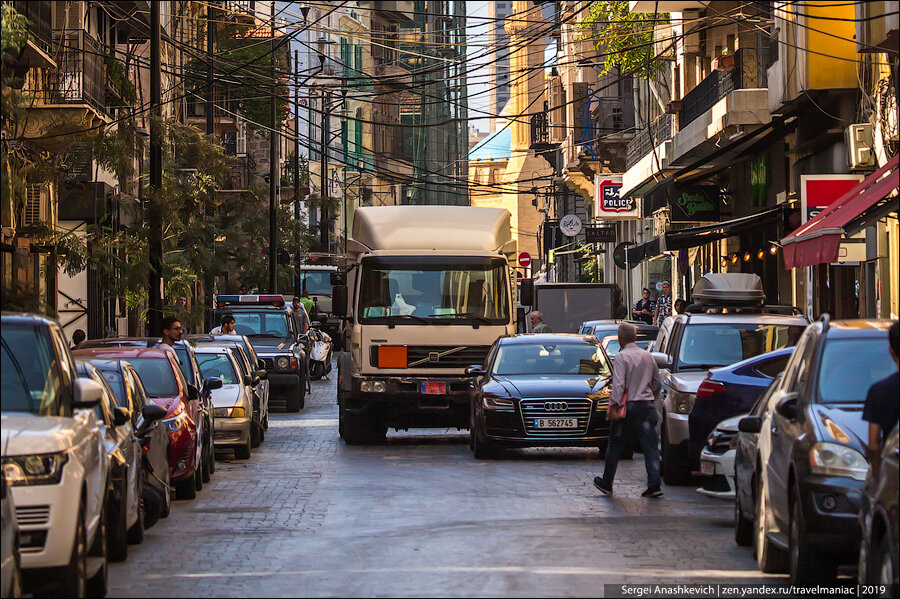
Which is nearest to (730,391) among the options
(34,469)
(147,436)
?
(147,436)

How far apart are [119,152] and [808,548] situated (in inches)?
691

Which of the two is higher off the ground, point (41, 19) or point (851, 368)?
point (41, 19)

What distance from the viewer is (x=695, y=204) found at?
3866 centimetres

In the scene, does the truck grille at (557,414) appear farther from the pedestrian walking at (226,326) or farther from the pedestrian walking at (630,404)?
the pedestrian walking at (226,326)

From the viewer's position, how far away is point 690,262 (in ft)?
151

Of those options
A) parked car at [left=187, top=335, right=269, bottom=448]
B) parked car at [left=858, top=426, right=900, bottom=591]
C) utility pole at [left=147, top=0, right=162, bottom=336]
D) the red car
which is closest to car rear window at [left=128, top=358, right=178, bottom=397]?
the red car

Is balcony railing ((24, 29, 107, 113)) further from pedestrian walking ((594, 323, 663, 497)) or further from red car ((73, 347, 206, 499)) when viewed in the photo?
pedestrian walking ((594, 323, 663, 497))

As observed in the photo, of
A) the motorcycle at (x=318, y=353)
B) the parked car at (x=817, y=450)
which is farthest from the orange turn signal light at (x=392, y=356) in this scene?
the motorcycle at (x=318, y=353)

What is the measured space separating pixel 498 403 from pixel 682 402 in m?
3.45

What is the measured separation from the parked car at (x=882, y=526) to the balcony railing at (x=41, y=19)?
21.7 meters

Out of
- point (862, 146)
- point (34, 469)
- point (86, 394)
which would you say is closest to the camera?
point (34, 469)

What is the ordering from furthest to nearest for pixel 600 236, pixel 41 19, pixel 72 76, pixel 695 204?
pixel 600 236 < pixel 695 204 < pixel 41 19 < pixel 72 76

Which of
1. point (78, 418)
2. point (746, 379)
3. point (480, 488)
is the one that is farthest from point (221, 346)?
point (78, 418)

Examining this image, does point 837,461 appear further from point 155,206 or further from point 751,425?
point 155,206
